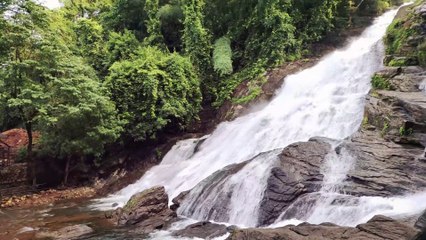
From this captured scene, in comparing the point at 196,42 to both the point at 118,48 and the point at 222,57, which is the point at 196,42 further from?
the point at 118,48

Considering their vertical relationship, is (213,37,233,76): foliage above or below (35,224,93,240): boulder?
above

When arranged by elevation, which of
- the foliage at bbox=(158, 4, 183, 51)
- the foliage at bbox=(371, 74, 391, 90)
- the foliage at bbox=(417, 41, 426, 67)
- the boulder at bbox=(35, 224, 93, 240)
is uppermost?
the foliage at bbox=(158, 4, 183, 51)

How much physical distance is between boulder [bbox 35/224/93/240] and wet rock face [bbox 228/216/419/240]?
16.3 ft

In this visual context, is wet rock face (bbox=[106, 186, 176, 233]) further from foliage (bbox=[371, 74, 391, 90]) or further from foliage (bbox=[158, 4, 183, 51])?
foliage (bbox=[158, 4, 183, 51])

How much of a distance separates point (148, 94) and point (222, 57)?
5.33m

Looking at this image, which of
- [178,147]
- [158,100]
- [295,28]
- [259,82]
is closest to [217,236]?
[178,147]

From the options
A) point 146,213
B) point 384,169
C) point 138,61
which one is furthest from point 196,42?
point 384,169

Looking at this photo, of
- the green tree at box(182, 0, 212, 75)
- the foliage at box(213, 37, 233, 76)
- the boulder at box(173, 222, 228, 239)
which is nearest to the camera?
the boulder at box(173, 222, 228, 239)

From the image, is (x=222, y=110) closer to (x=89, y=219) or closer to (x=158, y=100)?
(x=158, y=100)

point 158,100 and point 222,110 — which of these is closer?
point 158,100

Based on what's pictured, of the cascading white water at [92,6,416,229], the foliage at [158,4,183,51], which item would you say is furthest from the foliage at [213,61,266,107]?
the foliage at [158,4,183,51]

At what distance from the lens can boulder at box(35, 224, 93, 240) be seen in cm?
1114

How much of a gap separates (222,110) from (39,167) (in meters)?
9.58

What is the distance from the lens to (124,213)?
1274 cm
